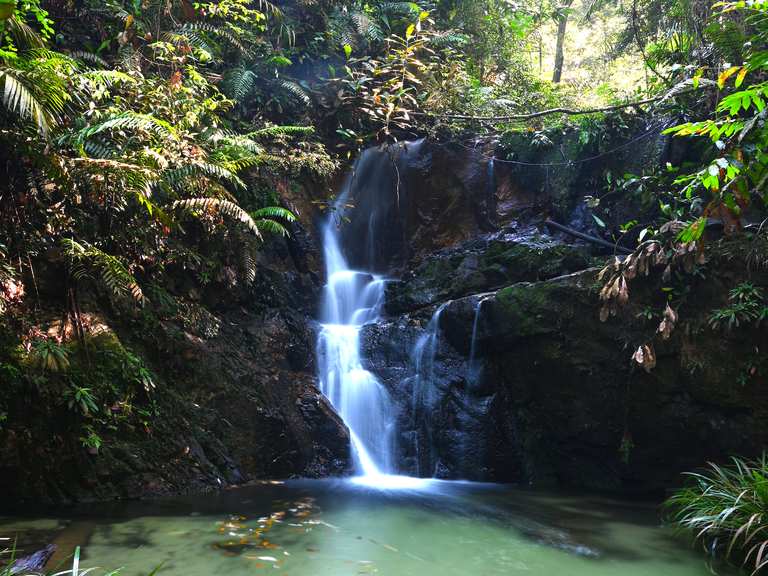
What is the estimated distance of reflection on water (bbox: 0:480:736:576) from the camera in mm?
3686

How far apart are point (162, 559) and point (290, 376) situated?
3985 mm

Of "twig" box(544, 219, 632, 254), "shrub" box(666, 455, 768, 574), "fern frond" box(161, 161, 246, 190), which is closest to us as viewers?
"shrub" box(666, 455, 768, 574)

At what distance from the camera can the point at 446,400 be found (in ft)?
25.8

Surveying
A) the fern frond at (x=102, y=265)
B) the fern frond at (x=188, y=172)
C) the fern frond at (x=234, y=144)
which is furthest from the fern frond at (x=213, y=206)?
the fern frond at (x=102, y=265)

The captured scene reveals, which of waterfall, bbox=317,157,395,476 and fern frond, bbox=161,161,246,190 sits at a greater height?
fern frond, bbox=161,161,246,190

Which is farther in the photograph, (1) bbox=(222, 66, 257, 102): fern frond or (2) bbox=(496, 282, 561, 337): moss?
(1) bbox=(222, 66, 257, 102): fern frond

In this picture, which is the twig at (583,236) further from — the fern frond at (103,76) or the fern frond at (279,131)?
the fern frond at (103,76)

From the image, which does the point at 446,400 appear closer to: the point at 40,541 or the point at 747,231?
the point at 747,231

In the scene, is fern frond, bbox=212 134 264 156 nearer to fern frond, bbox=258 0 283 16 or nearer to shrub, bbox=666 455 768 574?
fern frond, bbox=258 0 283 16

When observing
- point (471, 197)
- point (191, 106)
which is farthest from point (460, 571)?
point (471, 197)

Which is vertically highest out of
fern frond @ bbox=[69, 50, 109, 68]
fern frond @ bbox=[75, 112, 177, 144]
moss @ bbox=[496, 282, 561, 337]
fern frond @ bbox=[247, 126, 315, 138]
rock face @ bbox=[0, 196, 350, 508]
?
fern frond @ bbox=[69, 50, 109, 68]

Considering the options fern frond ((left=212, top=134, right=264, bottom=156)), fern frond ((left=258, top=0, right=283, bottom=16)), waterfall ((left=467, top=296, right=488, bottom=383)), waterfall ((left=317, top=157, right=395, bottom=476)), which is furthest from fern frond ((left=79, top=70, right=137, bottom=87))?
waterfall ((left=467, top=296, right=488, bottom=383))

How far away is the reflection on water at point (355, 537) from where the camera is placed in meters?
3.69

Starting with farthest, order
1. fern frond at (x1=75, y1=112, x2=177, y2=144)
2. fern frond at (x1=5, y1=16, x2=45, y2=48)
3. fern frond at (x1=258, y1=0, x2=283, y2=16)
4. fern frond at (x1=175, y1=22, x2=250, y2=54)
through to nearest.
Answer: fern frond at (x1=258, y1=0, x2=283, y2=16)
fern frond at (x1=175, y1=22, x2=250, y2=54)
fern frond at (x1=75, y1=112, x2=177, y2=144)
fern frond at (x1=5, y1=16, x2=45, y2=48)
